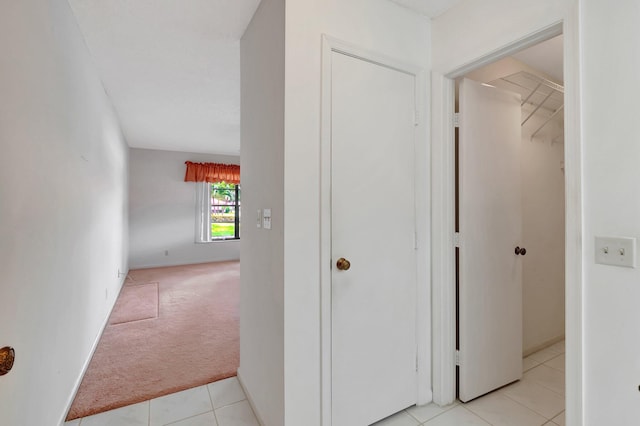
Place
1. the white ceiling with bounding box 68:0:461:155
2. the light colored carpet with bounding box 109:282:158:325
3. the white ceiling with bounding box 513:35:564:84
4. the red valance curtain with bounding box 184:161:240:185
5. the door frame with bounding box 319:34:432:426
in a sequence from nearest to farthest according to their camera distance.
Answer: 1. the door frame with bounding box 319:34:432:426
2. the white ceiling with bounding box 68:0:461:155
3. the white ceiling with bounding box 513:35:564:84
4. the light colored carpet with bounding box 109:282:158:325
5. the red valance curtain with bounding box 184:161:240:185

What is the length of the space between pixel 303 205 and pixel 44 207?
129 cm

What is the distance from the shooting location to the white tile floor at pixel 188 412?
1747 mm

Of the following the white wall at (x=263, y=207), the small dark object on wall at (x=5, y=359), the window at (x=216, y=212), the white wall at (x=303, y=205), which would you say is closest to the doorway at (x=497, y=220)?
the white wall at (x=303, y=205)

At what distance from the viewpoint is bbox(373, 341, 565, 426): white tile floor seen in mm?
1730

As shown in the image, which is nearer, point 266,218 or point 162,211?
point 266,218

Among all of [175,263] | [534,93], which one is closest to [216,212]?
[175,263]

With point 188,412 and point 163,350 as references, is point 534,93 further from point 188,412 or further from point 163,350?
point 163,350

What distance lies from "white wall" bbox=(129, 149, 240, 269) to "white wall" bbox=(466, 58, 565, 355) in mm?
5984

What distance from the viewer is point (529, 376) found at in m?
2.22

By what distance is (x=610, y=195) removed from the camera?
3.88 feet

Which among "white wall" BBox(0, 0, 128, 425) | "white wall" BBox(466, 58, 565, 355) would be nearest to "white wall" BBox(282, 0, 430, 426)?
"white wall" BBox(0, 0, 128, 425)

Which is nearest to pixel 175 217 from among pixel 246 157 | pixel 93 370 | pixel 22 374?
pixel 93 370

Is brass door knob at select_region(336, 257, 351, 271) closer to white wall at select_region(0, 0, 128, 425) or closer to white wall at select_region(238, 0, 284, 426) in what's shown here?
white wall at select_region(238, 0, 284, 426)

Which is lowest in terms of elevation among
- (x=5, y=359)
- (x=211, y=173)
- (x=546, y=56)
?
(x=5, y=359)
